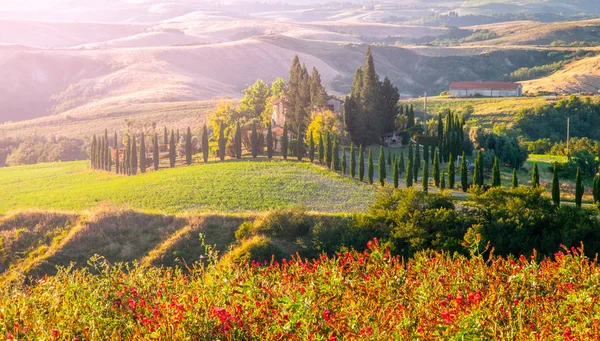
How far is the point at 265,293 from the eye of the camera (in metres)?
15.4

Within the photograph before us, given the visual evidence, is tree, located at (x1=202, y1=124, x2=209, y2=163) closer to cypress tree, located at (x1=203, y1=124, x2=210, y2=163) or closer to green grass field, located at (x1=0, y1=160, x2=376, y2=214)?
cypress tree, located at (x1=203, y1=124, x2=210, y2=163)

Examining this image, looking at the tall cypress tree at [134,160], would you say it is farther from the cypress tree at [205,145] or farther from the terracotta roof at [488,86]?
the terracotta roof at [488,86]

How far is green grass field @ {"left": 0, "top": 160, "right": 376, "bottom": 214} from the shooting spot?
Result: 50031mm

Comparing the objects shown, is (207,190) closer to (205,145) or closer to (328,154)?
(328,154)

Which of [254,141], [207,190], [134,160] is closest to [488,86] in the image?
[254,141]

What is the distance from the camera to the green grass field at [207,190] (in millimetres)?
50031

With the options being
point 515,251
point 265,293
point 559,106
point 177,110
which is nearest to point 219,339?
point 265,293

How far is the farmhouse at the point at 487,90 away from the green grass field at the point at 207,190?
8290cm

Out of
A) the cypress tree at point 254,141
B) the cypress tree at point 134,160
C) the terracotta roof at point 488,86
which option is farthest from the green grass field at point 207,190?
the terracotta roof at point 488,86

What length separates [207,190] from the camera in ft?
180

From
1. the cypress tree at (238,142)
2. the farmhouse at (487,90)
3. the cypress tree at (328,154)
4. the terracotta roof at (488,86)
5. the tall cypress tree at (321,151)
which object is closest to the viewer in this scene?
the cypress tree at (328,154)

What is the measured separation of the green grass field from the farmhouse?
8290 cm

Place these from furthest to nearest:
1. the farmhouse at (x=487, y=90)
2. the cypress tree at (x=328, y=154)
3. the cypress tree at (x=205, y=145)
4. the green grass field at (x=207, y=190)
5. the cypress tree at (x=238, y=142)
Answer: the farmhouse at (x=487, y=90) < the cypress tree at (x=205, y=145) < the cypress tree at (x=238, y=142) < the cypress tree at (x=328, y=154) < the green grass field at (x=207, y=190)

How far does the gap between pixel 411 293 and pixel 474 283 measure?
4.86 feet
